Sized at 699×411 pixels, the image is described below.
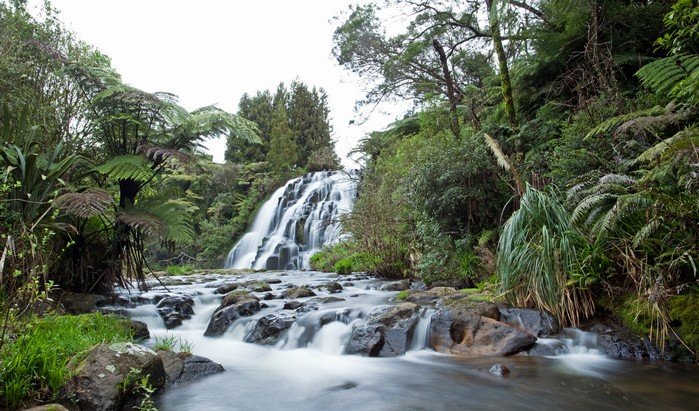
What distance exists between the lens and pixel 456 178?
8109 millimetres

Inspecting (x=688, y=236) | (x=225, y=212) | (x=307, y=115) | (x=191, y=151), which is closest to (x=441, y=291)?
(x=688, y=236)

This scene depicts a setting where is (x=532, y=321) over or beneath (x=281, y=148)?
beneath

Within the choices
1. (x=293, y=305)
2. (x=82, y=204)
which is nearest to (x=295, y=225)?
(x=293, y=305)

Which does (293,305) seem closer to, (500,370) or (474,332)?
(474,332)

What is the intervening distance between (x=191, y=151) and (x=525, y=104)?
801 cm

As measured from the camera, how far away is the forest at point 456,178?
13.5ft

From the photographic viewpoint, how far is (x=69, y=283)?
6.10 m

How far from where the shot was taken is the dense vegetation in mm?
4395

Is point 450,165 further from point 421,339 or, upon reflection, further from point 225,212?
point 225,212

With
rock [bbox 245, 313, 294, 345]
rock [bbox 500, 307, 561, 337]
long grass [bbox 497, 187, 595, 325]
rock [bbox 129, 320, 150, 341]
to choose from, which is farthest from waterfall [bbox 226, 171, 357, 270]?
rock [bbox 500, 307, 561, 337]

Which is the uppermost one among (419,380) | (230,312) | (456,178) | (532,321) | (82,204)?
(456,178)

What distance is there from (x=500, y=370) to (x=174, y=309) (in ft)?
17.9

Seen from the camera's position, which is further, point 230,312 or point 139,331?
point 230,312

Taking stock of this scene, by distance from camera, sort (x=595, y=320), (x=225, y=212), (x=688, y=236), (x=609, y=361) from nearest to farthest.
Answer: (x=688, y=236), (x=609, y=361), (x=595, y=320), (x=225, y=212)
